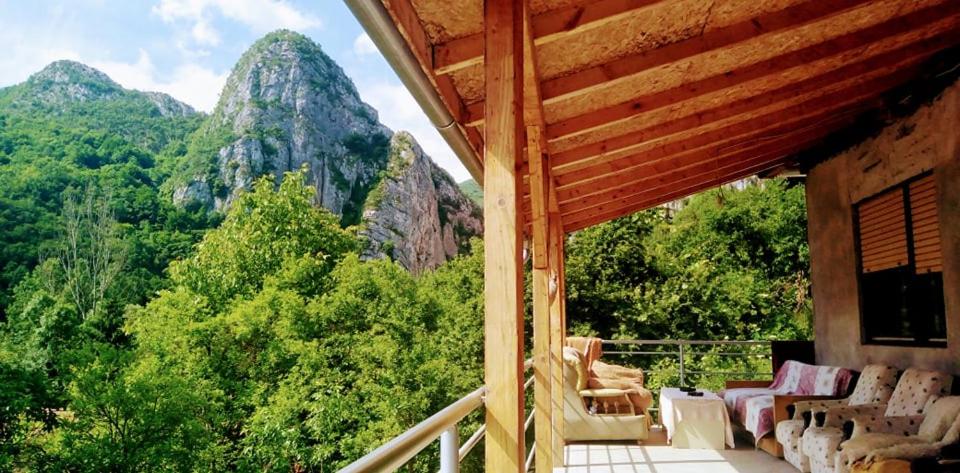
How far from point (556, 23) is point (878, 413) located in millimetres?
3421

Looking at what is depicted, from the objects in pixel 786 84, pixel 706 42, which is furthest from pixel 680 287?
pixel 706 42

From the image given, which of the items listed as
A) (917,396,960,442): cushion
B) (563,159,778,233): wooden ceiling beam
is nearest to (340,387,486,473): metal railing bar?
(917,396,960,442): cushion

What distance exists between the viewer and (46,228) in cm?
2923

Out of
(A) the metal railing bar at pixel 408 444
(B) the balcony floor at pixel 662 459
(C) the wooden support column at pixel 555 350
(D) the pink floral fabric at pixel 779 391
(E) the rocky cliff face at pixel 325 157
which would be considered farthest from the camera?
(E) the rocky cliff face at pixel 325 157

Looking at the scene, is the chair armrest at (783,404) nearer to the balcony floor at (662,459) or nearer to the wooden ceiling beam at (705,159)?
the balcony floor at (662,459)

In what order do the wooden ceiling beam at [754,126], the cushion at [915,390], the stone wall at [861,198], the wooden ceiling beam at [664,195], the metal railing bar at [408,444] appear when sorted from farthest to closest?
the wooden ceiling beam at [664,195] → the wooden ceiling beam at [754,126] → the stone wall at [861,198] → the cushion at [915,390] → the metal railing bar at [408,444]

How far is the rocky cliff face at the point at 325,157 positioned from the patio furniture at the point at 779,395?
101 ft

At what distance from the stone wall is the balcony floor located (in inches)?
46.9

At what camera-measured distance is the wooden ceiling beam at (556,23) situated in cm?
210

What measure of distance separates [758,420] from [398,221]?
118ft

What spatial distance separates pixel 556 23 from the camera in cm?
216

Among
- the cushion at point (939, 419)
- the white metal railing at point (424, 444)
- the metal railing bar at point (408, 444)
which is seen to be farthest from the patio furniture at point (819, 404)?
the metal railing bar at point (408, 444)

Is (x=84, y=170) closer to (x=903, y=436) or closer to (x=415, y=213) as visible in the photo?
(x=415, y=213)

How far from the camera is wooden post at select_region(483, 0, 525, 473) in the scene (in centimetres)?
168
